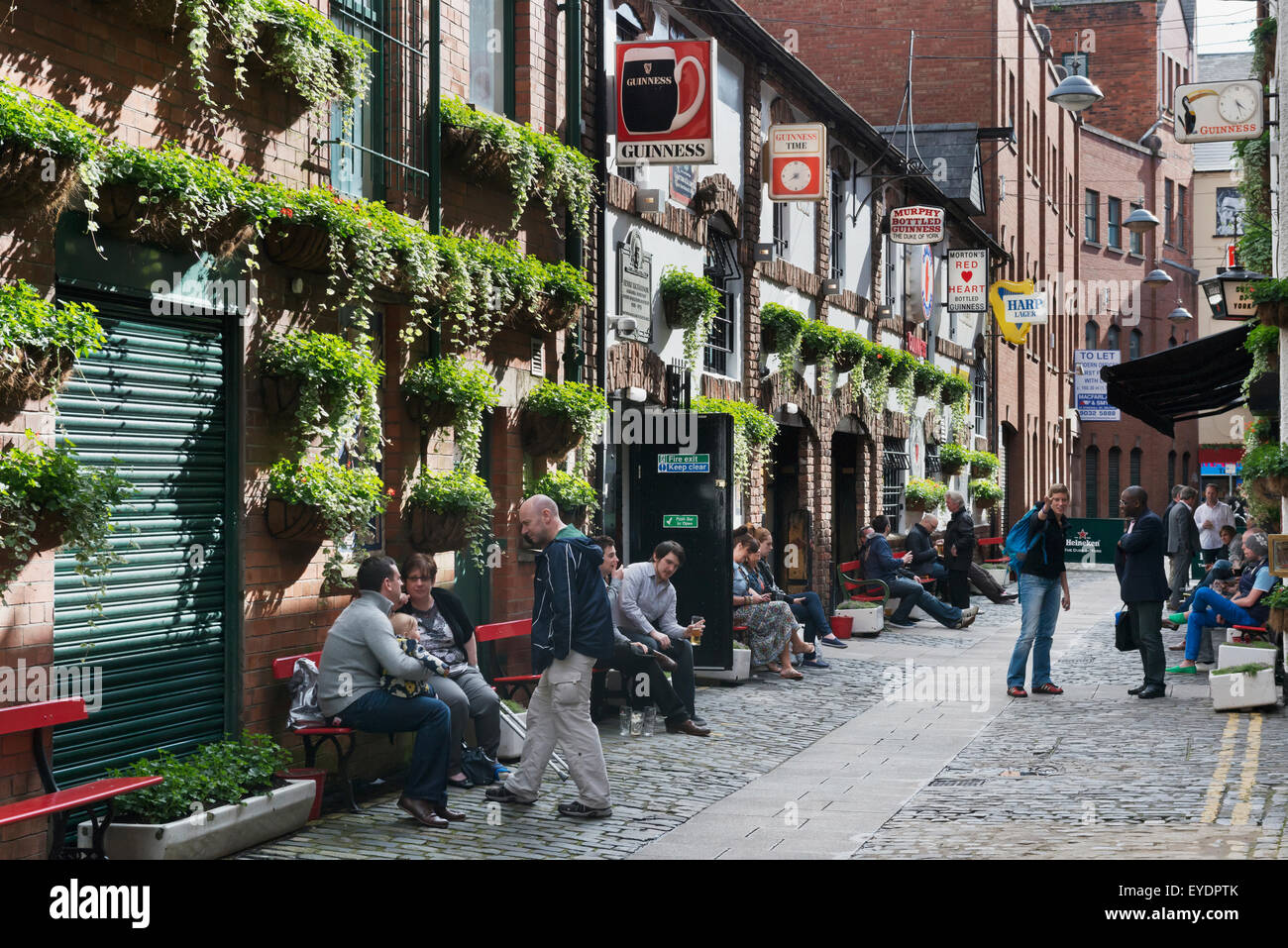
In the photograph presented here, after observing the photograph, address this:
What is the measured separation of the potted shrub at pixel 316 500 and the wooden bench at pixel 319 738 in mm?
754

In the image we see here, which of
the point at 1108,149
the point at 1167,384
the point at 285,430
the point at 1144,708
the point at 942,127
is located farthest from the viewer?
the point at 1108,149

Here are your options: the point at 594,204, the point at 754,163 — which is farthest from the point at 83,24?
the point at 754,163

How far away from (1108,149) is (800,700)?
4224 cm

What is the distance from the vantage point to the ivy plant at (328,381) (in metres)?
8.70

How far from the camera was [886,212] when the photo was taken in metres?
24.7

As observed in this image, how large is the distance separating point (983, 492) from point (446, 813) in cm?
2319

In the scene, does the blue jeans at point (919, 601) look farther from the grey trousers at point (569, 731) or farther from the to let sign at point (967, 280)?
the grey trousers at point (569, 731)

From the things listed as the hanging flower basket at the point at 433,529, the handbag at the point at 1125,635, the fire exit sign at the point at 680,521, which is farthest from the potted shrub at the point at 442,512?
the handbag at the point at 1125,635

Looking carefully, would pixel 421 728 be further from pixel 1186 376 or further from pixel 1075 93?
pixel 1075 93

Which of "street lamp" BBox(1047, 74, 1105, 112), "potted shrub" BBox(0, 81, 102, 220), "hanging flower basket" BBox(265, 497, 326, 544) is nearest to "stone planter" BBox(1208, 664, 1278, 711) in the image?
"hanging flower basket" BBox(265, 497, 326, 544)

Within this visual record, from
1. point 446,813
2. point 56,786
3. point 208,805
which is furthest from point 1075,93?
point 56,786

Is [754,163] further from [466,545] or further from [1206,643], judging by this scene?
[466,545]

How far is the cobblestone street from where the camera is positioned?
25.1 feet

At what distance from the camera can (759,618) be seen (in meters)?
14.9
